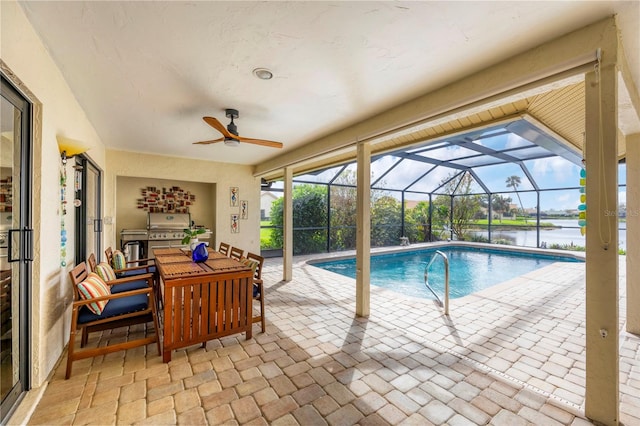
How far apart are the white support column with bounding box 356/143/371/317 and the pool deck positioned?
236mm

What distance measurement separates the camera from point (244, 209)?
6957 mm

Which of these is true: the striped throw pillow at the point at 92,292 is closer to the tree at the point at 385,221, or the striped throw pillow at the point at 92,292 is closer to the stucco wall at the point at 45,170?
the stucco wall at the point at 45,170

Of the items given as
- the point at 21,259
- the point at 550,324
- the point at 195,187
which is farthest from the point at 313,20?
the point at 195,187

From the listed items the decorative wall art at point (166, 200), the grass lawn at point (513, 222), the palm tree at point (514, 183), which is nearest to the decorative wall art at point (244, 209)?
the decorative wall art at point (166, 200)

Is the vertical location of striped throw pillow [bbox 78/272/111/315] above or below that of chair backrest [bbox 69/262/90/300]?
below

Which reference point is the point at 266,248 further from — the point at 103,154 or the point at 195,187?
the point at 103,154

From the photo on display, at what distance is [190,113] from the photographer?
11.1 feet

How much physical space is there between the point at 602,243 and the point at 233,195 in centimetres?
636

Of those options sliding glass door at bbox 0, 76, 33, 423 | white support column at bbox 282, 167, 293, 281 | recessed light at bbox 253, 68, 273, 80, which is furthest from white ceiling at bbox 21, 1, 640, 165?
white support column at bbox 282, 167, 293, 281

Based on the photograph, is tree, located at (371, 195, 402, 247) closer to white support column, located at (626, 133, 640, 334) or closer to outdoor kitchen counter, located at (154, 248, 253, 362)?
white support column, located at (626, 133, 640, 334)

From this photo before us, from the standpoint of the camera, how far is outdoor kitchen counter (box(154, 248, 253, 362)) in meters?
2.57

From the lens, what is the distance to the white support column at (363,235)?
3660mm

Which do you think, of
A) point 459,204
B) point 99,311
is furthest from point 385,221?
point 99,311

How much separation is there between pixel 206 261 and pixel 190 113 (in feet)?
5.96
